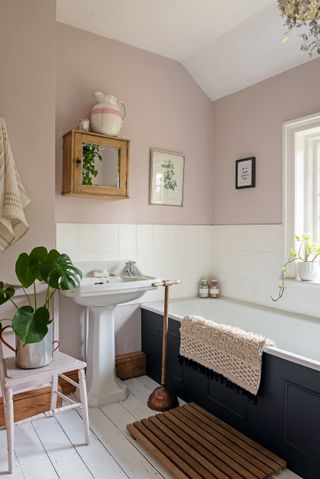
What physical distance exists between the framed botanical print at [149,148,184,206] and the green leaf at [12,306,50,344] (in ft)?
4.77

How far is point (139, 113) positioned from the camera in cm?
290

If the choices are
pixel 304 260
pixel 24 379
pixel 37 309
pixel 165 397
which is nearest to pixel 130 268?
pixel 165 397

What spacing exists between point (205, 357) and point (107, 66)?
7.28ft

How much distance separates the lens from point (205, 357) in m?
2.19

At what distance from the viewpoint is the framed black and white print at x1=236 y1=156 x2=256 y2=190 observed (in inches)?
118

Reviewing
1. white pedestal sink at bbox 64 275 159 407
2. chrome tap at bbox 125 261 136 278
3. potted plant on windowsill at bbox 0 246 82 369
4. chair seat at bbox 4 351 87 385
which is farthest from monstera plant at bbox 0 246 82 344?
chrome tap at bbox 125 261 136 278

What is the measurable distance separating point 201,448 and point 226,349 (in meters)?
0.52

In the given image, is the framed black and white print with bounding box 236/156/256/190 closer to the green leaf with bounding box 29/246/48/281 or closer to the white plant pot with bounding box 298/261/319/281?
the white plant pot with bounding box 298/261/319/281

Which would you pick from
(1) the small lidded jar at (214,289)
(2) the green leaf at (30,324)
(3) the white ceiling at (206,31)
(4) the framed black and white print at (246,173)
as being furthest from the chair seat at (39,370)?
(3) the white ceiling at (206,31)

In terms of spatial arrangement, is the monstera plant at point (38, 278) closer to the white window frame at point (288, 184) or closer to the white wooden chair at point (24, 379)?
the white wooden chair at point (24, 379)

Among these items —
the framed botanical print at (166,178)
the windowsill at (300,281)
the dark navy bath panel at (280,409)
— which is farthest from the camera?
Answer: the framed botanical print at (166,178)

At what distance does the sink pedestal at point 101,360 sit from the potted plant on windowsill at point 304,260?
4.36 ft

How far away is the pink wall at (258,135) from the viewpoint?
2635mm

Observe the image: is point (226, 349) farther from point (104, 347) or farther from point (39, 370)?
point (39, 370)
